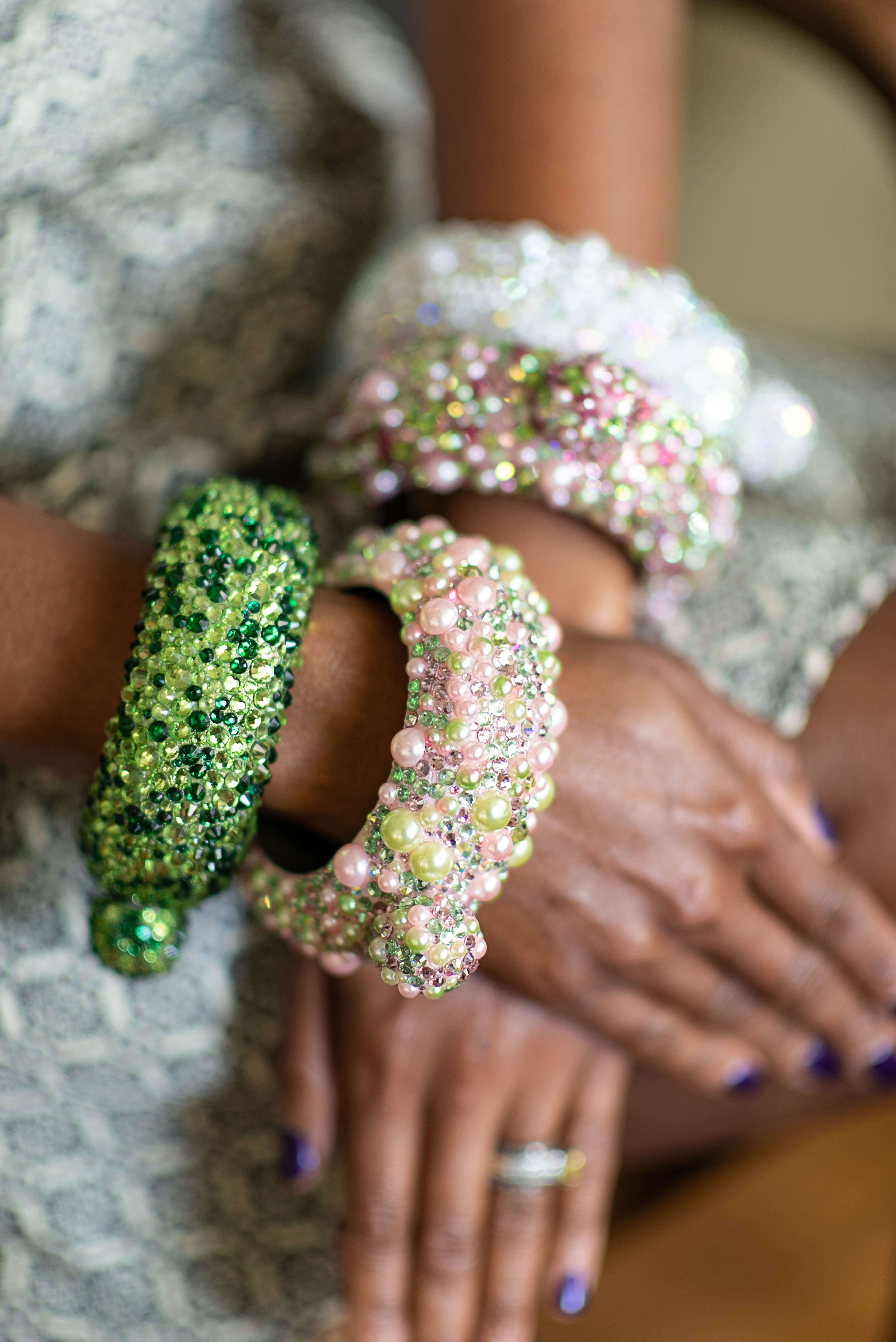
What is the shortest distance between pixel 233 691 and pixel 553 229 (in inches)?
16.8

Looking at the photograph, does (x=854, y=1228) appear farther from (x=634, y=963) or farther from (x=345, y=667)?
(x=345, y=667)

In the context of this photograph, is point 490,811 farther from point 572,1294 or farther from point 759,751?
point 572,1294

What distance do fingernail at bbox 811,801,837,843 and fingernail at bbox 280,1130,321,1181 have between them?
0.34m

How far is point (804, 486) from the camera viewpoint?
786mm

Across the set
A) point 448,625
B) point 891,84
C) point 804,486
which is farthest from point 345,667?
point 891,84

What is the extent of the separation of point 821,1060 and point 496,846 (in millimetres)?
325

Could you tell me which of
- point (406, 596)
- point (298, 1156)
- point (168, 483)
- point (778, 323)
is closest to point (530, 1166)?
point (298, 1156)

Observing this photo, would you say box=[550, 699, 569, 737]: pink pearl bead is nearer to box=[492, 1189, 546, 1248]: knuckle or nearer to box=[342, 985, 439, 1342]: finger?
box=[342, 985, 439, 1342]: finger

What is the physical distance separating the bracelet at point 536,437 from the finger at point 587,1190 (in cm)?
31

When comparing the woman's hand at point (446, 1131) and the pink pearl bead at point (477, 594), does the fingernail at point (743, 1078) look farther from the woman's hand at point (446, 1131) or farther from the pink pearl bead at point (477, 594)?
the pink pearl bead at point (477, 594)

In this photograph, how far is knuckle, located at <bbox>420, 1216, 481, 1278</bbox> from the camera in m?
0.54

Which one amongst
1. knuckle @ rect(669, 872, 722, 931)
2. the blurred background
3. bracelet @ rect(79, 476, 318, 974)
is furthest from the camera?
the blurred background

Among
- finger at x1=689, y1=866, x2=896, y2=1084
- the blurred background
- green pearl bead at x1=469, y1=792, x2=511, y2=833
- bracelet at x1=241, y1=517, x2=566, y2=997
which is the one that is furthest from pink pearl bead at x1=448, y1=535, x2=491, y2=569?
the blurred background

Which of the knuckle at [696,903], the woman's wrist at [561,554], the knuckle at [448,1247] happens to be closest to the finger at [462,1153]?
the knuckle at [448,1247]
